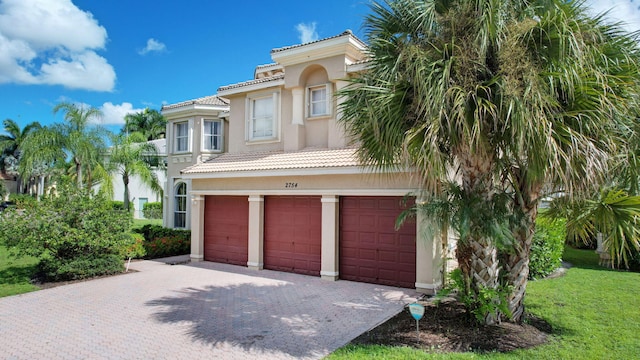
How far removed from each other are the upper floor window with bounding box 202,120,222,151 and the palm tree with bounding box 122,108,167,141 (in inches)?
1344

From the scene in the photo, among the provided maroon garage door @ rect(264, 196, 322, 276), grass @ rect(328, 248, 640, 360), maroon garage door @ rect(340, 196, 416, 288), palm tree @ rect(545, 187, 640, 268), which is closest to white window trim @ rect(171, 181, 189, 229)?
maroon garage door @ rect(264, 196, 322, 276)

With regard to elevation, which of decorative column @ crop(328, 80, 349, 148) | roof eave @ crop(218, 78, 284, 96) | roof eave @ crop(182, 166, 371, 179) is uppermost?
roof eave @ crop(218, 78, 284, 96)

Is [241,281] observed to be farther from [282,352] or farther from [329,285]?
[282,352]

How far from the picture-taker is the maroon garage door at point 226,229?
1499 cm

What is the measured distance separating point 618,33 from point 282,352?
28.4 ft

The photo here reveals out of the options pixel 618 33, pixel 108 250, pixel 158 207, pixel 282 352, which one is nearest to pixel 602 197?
pixel 618 33

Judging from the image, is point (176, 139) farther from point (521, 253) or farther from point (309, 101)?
point (521, 253)

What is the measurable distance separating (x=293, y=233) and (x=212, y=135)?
29.4 ft

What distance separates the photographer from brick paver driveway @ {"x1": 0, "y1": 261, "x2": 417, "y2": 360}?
6.93 metres

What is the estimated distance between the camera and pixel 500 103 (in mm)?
6277

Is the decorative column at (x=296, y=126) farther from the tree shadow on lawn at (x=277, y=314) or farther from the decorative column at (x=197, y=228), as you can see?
the tree shadow on lawn at (x=277, y=314)

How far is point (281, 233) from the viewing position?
1392 cm

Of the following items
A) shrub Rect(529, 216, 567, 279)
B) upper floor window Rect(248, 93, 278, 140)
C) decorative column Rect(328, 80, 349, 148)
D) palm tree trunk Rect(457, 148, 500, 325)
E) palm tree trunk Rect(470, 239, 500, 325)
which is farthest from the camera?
upper floor window Rect(248, 93, 278, 140)

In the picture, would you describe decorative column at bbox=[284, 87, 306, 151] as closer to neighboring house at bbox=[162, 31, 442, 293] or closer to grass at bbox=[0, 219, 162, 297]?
neighboring house at bbox=[162, 31, 442, 293]
